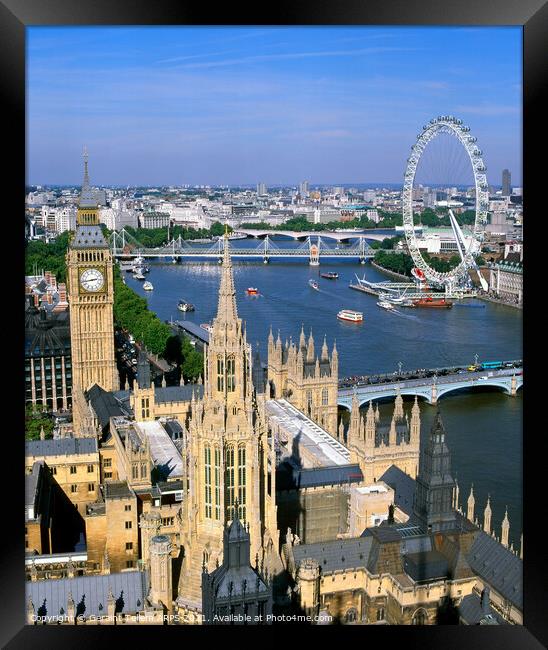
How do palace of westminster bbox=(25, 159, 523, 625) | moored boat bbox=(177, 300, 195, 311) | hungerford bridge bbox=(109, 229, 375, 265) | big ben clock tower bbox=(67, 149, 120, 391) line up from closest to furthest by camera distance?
1. palace of westminster bbox=(25, 159, 523, 625)
2. big ben clock tower bbox=(67, 149, 120, 391)
3. moored boat bbox=(177, 300, 195, 311)
4. hungerford bridge bbox=(109, 229, 375, 265)

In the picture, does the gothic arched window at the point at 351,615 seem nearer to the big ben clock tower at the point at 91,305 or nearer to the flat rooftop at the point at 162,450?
the flat rooftop at the point at 162,450

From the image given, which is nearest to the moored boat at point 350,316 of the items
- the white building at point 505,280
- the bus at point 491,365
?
the white building at point 505,280

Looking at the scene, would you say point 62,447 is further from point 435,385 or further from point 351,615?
point 435,385

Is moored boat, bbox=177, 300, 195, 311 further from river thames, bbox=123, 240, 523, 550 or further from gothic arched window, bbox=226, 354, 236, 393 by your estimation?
gothic arched window, bbox=226, 354, 236, 393

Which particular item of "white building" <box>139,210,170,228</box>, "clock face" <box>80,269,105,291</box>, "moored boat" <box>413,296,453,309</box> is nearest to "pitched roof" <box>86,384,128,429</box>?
"clock face" <box>80,269,105,291</box>

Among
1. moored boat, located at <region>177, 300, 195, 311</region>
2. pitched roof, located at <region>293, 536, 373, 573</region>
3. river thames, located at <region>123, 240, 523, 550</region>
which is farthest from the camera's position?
moored boat, located at <region>177, 300, 195, 311</region>
